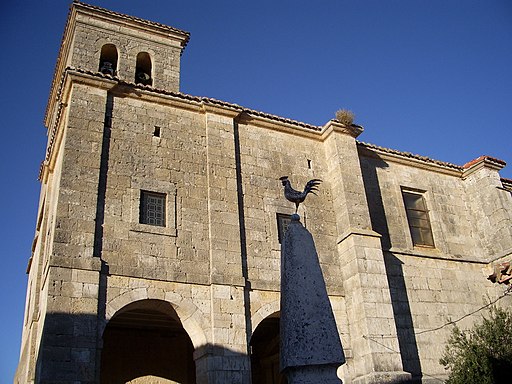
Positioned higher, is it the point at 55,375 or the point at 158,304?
the point at 158,304

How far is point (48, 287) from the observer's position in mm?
8195

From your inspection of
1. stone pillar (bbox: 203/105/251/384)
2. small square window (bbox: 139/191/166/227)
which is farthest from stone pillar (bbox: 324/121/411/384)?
small square window (bbox: 139/191/166/227)

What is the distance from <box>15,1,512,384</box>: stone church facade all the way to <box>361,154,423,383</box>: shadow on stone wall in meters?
0.04

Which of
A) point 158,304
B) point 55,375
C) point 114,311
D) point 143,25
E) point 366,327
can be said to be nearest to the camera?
point 55,375

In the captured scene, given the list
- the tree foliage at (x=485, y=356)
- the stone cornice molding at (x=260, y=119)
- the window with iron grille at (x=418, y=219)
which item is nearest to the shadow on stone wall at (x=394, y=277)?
the stone cornice molding at (x=260, y=119)

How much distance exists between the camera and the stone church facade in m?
9.06

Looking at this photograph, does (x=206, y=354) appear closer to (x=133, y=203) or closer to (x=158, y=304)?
(x=158, y=304)

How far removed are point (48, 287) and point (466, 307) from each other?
10035 millimetres

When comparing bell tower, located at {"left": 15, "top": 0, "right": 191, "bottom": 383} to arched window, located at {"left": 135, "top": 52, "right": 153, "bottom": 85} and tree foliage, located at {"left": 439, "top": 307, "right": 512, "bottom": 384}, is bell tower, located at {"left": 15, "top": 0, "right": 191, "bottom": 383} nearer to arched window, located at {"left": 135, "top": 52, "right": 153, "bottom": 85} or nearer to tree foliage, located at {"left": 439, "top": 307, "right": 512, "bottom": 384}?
arched window, located at {"left": 135, "top": 52, "right": 153, "bottom": 85}

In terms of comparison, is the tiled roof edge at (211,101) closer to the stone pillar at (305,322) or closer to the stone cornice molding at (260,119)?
the stone cornice molding at (260,119)

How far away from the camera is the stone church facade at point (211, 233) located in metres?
9.06

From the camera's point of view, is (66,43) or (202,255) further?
(66,43)

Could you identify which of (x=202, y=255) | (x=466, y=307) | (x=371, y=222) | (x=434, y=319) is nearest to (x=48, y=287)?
(x=202, y=255)

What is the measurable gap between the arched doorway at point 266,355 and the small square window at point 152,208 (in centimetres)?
468
